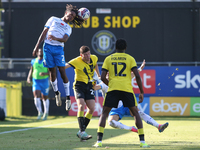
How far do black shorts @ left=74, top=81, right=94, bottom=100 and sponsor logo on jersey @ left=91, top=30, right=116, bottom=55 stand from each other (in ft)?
33.4

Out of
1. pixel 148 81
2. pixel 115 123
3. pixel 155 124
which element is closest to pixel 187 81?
pixel 148 81

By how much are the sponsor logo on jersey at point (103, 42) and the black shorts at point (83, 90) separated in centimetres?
1019

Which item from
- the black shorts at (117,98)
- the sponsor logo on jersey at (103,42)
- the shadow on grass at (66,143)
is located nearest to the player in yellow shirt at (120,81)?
the black shorts at (117,98)

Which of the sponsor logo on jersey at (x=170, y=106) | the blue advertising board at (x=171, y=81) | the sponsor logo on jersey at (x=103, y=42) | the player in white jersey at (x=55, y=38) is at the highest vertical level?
the sponsor logo on jersey at (x=103, y=42)

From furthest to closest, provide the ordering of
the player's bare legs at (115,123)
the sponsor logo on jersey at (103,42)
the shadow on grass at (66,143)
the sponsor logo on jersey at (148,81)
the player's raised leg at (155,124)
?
1. the sponsor logo on jersey at (103,42)
2. the sponsor logo on jersey at (148,81)
3. the player's bare legs at (115,123)
4. the player's raised leg at (155,124)
5. the shadow on grass at (66,143)

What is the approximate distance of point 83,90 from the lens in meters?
7.63

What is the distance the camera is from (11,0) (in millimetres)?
18609

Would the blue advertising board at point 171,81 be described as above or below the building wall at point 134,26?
below

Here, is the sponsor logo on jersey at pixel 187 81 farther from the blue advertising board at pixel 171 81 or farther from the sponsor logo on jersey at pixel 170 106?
the sponsor logo on jersey at pixel 170 106

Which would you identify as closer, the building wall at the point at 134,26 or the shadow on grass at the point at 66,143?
the shadow on grass at the point at 66,143

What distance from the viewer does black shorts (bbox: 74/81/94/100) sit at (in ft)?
24.8

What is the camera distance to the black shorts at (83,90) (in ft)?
24.8

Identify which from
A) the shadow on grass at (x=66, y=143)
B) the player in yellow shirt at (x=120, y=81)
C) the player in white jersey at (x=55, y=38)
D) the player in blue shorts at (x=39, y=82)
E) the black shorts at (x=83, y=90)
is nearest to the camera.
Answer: the player in yellow shirt at (x=120, y=81)

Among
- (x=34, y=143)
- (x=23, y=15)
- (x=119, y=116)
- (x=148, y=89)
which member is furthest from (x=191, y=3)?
(x=34, y=143)
